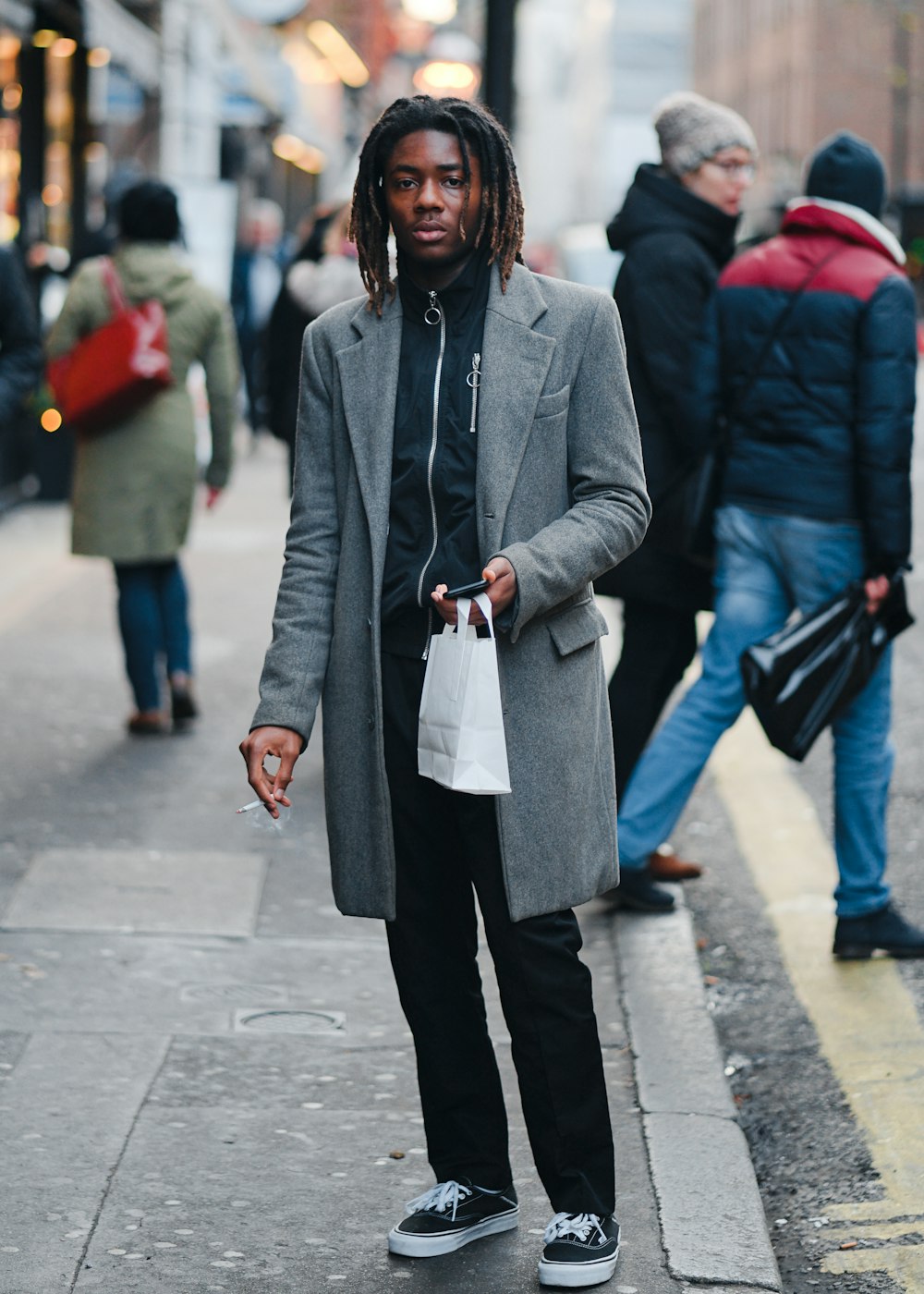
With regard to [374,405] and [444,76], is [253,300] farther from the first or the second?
[374,405]

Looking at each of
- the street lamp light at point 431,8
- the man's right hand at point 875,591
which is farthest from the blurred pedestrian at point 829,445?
the street lamp light at point 431,8

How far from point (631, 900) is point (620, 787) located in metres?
0.32

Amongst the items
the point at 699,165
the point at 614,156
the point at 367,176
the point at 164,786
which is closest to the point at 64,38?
the point at 164,786

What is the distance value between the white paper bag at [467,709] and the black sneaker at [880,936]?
210 centimetres

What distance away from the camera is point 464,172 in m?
3.02

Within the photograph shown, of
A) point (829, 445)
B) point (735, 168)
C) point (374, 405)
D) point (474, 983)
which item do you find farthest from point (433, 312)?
point (735, 168)

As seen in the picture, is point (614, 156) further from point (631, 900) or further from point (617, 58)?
point (631, 900)

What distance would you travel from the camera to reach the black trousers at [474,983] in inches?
123

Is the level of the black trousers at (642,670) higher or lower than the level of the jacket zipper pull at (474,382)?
lower

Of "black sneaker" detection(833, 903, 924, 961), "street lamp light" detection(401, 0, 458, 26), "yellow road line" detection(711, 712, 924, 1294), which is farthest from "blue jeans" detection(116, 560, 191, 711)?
"street lamp light" detection(401, 0, 458, 26)

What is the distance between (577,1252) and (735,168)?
3041 millimetres

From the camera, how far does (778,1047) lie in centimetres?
440

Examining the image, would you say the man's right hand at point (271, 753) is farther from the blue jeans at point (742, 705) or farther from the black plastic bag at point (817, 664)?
the blue jeans at point (742, 705)

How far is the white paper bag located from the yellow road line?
1145 millimetres
